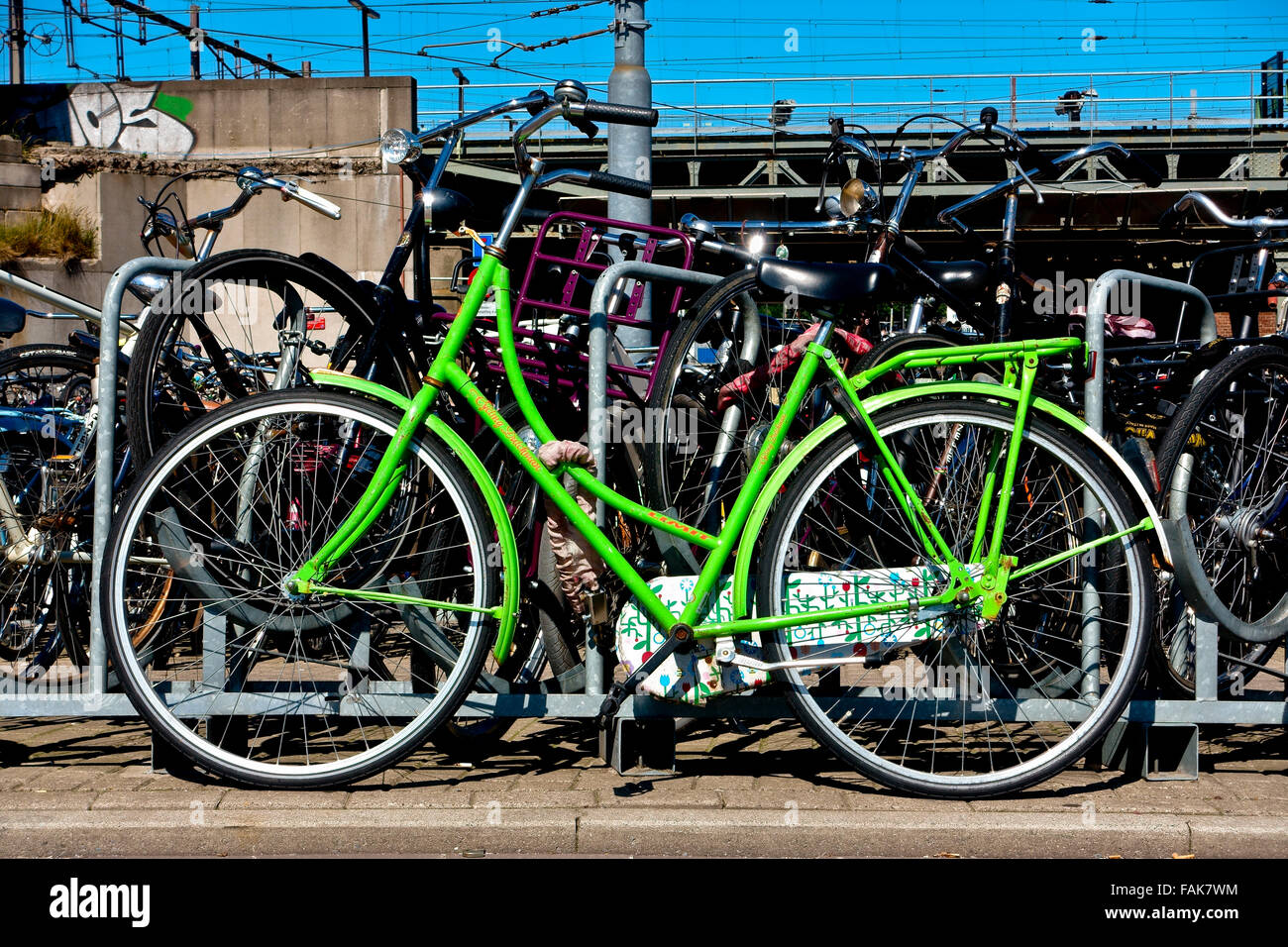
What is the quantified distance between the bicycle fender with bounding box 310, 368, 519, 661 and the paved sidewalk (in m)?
0.52

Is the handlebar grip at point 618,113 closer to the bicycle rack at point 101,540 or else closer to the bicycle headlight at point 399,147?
the bicycle headlight at point 399,147

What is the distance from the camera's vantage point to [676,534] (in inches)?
142

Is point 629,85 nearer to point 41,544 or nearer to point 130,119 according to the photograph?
point 41,544

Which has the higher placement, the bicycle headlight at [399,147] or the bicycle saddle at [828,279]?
the bicycle headlight at [399,147]

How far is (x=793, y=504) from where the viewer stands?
345 centimetres

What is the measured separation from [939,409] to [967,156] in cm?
2204

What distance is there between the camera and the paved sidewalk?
3266 millimetres

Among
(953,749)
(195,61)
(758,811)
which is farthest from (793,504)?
(195,61)

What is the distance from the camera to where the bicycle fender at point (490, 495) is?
3.48 metres

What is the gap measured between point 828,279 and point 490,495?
1211mm

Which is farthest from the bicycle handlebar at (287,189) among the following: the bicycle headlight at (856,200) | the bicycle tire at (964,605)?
the bicycle headlight at (856,200)

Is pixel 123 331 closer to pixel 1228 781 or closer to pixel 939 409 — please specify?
pixel 939 409

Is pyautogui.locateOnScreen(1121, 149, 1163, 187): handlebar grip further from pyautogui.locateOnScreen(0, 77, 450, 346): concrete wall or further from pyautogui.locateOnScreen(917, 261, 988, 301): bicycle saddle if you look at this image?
pyautogui.locateOnScreen(0, 77, 450, 346): concrete wall

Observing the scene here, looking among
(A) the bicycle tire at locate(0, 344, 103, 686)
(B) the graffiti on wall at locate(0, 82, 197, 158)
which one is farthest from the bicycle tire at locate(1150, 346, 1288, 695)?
(B) the graffiti on wall at locate(0, 82, 197, 158)
